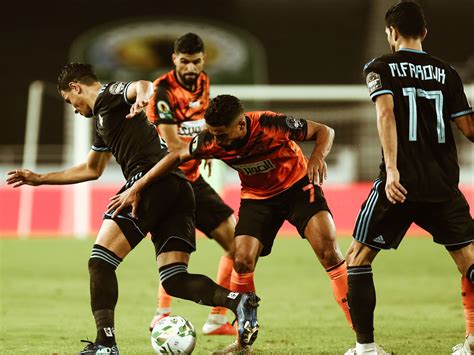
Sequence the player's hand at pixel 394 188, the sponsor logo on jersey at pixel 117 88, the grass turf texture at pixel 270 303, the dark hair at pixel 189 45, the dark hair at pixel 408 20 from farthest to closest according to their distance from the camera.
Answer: the dark hair at pixel 189 45
the grass turf texture at pixel 270 303
the sponsor logo on jersey at pixel 117 88
the dark hair at pixel 408 20
the player's hand at pixel 394 188

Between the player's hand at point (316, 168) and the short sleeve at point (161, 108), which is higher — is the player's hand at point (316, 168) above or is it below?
below

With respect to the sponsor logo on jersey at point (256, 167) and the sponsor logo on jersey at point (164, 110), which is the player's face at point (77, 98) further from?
the sponsor logo on jersey at point (164, 110)

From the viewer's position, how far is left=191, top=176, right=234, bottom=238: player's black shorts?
7.17 m

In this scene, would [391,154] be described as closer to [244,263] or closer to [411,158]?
[411,158]

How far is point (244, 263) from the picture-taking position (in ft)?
18.7

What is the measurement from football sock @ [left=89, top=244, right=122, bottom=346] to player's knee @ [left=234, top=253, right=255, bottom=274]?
804 mm

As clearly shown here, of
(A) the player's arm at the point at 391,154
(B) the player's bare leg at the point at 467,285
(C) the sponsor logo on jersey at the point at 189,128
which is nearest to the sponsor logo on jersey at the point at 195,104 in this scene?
(C) the sponsor logo on jersey at the point at 189,128

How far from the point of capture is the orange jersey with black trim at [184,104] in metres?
7.10

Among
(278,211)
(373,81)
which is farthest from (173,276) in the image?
(373,81)

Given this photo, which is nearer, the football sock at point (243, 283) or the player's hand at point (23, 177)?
the football sock at point (243, 283)

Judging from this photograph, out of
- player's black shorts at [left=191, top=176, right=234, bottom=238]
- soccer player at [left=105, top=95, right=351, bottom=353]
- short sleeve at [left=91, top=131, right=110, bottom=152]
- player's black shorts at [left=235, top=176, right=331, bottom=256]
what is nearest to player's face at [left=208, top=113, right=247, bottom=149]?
soccer player at [left=105, top=95, right=351, bottom=353]

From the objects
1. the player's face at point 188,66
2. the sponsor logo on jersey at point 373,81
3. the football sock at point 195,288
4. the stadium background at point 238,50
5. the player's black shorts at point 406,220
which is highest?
the stadium background at point 238,50

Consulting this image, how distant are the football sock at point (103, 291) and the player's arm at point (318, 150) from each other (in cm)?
137

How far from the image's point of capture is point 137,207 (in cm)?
553
